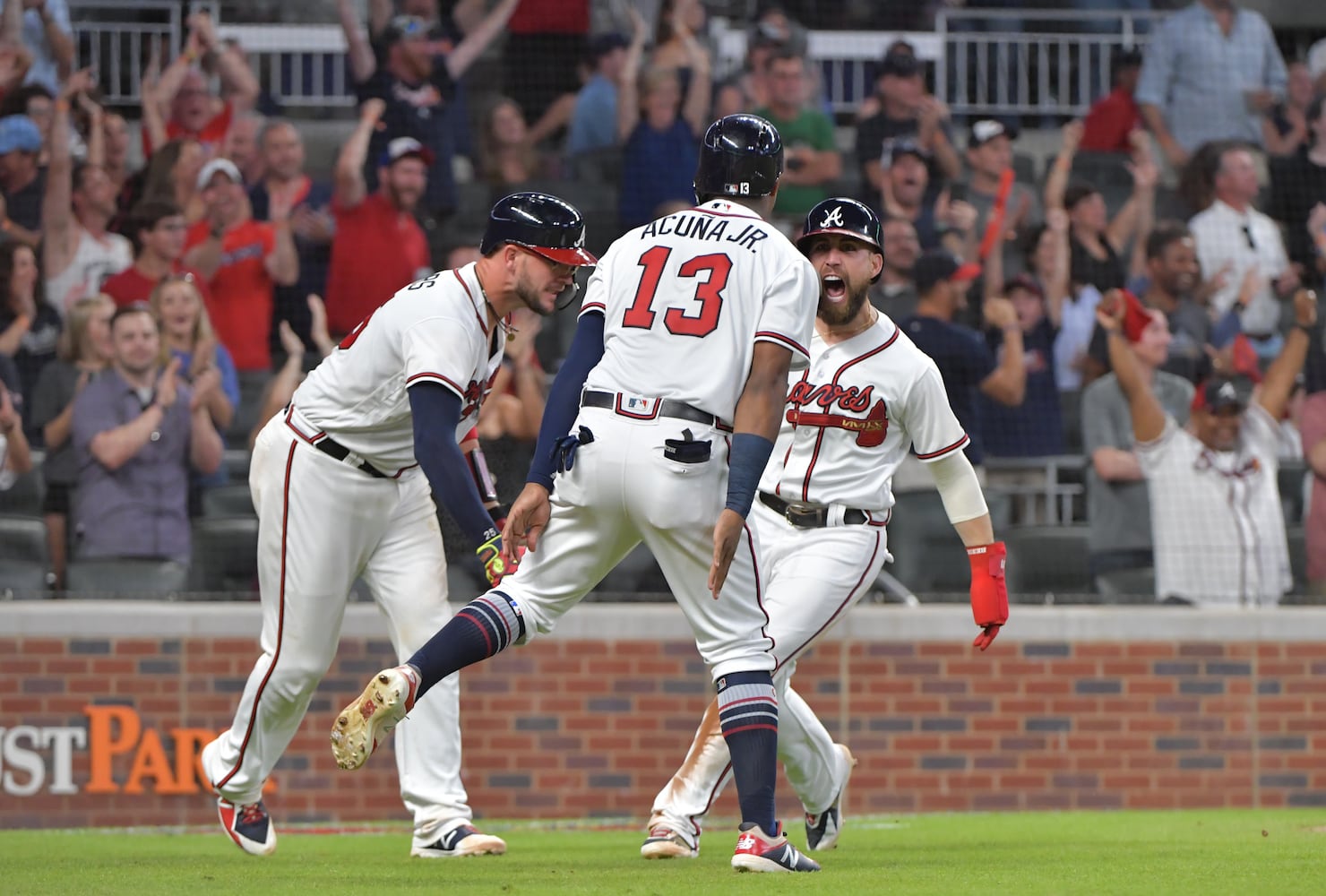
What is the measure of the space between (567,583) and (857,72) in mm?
8674

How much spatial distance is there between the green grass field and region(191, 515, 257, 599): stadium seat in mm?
1309

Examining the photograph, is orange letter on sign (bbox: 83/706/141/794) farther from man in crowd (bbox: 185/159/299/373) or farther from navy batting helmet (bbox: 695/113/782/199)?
navy batting helmet (bbox: 695/113/782/199)

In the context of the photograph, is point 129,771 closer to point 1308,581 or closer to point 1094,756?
point 1094,756

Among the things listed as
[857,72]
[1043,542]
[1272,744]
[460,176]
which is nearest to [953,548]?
[1043,542]

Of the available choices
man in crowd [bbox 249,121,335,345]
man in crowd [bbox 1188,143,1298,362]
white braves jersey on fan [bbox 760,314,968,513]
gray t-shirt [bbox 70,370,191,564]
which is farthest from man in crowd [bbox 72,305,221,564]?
man in crowd [bbox 1188,143,1298,362]

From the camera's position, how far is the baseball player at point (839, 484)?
18.3 feet

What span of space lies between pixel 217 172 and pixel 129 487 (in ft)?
7.60

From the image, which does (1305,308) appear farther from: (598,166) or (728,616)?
Result: (728,616)

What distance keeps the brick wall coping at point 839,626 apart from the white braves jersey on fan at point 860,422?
9.12 feet

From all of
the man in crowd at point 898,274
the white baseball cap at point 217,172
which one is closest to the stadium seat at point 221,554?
the white baseball cap at point 217,172

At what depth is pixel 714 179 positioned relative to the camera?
4914 millimetres

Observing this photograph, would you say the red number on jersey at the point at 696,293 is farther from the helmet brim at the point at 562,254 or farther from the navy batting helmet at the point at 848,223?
the navy batting helmet at the point at 848,223

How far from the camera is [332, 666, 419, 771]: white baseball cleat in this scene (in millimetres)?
4363

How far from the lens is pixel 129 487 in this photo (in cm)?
846
